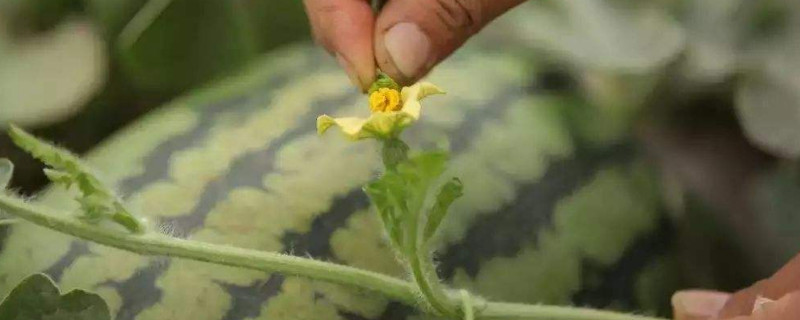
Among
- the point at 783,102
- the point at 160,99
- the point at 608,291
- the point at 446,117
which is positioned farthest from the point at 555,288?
the point at 160,99

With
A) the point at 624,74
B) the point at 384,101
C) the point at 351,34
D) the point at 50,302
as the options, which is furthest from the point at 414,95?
the point at 624,74

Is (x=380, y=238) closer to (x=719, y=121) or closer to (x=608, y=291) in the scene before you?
(x=608, y=291)

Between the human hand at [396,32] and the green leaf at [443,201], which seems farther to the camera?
the human hand at [396,32]

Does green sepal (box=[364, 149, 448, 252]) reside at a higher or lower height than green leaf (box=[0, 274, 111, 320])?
higher

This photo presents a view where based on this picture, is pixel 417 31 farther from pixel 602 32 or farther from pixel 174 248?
pixel 602 32

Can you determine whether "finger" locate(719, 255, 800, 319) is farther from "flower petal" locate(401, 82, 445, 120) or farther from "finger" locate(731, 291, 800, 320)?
"flower petal" locate(401, 82, 445, 120)

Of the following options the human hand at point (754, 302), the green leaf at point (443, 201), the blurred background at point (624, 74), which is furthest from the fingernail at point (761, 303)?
the blurred background at point (624, 74)

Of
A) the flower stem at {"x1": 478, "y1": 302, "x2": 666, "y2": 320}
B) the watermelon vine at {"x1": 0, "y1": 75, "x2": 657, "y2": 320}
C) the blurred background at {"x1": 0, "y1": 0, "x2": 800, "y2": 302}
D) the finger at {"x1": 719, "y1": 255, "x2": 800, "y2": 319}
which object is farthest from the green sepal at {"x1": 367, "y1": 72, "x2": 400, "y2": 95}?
the blurred background at {"x1": 0, "y1": 0, "x2": 800, "y2": 302}

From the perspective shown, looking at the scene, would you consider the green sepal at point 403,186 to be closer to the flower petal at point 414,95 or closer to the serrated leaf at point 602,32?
the flower petal at point 414,95
